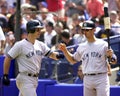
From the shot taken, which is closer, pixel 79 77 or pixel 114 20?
pixel 79 77

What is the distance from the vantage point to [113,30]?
14375 millimetres

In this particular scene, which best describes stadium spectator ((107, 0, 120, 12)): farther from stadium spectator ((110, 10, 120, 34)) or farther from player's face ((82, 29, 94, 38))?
stadium spectator ((110, 10, 120, 34))

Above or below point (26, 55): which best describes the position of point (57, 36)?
above

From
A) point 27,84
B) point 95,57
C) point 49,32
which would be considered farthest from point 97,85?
point 49,32

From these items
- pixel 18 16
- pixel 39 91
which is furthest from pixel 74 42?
pixel 39 91

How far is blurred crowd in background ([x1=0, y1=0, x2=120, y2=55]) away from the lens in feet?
47.3

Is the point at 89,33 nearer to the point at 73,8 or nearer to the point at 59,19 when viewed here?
the point at 59,19

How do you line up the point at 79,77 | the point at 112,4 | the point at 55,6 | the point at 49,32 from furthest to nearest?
the point at 55,6, the point at 49,32, the point at 79,77, the point at 112,4

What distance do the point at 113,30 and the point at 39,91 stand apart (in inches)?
157

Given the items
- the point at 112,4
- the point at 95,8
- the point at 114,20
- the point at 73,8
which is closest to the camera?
the point at 112,4

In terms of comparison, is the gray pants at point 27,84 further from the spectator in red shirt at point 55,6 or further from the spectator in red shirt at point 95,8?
the spectator in red shirt at point 55,6

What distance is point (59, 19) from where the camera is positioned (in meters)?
16.5

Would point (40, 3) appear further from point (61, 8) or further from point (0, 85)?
point (0, 85)

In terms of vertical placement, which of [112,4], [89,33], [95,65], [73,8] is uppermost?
[73,8]
